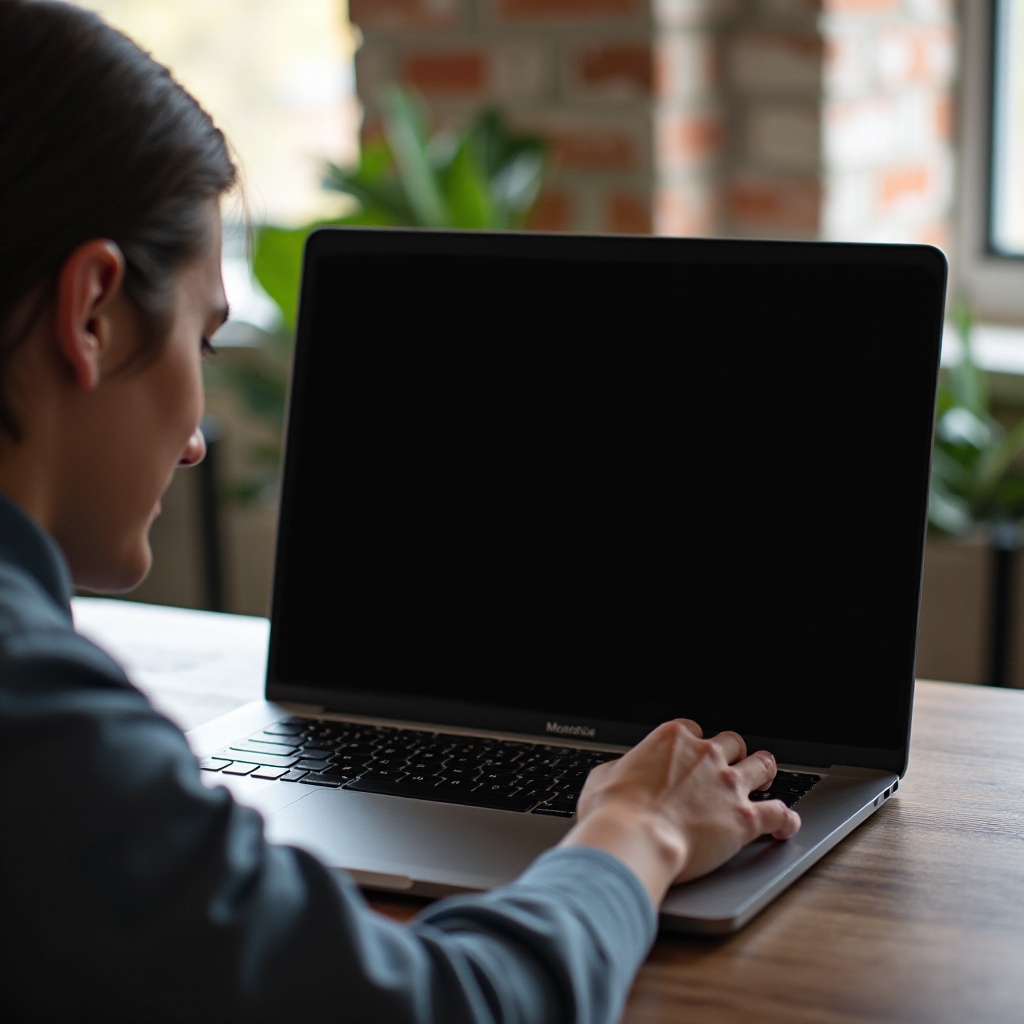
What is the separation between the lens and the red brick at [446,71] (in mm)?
2172

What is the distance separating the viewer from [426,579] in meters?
0.98

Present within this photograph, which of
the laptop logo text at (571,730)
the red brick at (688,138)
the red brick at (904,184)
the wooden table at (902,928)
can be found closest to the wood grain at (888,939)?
the wooden table at (902,928)

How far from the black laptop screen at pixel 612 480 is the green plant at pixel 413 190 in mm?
879

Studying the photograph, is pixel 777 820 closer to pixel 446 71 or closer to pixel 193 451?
pixel 193 451

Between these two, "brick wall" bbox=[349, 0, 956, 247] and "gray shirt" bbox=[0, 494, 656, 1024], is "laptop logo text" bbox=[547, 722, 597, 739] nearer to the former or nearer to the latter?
"gray shirt" bbox=[0, 494, 656, 1024]

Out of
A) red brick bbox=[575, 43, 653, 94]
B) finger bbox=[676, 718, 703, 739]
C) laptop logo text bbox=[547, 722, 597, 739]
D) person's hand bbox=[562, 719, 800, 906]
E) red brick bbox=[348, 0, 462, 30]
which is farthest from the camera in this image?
red brick bbox=[348, 0, 462, 30]

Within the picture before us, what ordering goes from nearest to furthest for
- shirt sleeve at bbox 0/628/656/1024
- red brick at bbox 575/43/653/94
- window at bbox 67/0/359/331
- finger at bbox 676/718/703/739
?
shirt sleeve at bbox 0/628/656/1024 < finger at bbox 676/718/703/739 < red brick at bbox 575/43/653/94 < window at bbox 67/0/359/331

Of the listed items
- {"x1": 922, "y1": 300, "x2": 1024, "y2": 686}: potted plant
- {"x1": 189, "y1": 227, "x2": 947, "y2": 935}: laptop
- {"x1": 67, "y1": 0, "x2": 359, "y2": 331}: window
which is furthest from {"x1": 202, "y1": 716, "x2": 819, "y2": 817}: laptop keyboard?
{"x1": 67, "y1": 0, "x2": 359, "y2": 331}: window

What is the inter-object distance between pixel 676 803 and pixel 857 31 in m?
1.63

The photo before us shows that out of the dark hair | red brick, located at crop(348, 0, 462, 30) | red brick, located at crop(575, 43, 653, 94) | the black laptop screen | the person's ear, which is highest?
red brick, located at crop(348, 0, 462, 30)

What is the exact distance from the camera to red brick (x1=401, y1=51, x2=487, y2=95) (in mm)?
2172

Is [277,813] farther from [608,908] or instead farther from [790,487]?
[790,487]

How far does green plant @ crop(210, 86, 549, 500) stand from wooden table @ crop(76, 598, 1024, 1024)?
1139 mm

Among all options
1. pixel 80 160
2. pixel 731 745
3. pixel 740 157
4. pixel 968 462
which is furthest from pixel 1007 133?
pixel 80 160
